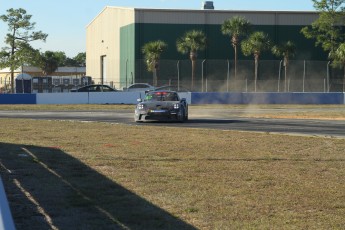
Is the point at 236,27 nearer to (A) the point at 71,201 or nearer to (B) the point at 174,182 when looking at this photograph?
(B) the point at 174,182

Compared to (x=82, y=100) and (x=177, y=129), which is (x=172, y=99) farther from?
(x=82, y=100)

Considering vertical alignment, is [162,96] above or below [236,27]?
below

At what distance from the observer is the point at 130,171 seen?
428 inches

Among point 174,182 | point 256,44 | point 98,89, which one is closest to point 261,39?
point 256,44

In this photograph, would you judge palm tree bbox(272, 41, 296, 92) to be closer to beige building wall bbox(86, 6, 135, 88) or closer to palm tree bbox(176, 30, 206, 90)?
palm tree bbox(176, 30, 206, 90)

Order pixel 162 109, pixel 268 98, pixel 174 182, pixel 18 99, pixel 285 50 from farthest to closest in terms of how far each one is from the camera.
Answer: pixel 285 50, pixel 268 98, pixel 18 99, pixel 162 109, pixel 174 182

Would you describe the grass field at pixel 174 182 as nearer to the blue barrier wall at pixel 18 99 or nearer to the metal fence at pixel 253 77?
the blue barrier wall at pixel 18 99

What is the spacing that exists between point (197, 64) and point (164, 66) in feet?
15.5

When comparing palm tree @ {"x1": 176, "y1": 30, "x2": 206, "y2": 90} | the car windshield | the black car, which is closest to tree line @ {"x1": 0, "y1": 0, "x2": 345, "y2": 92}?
palm tree @ {"x1": 176, "y1": 30, "x2": 206, "y2": 90}

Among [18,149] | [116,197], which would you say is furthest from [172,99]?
[116,197]

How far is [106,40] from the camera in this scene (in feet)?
248

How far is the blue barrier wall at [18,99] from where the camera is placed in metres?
42.9

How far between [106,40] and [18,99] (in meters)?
33.3

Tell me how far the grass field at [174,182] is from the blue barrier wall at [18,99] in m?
26.5
